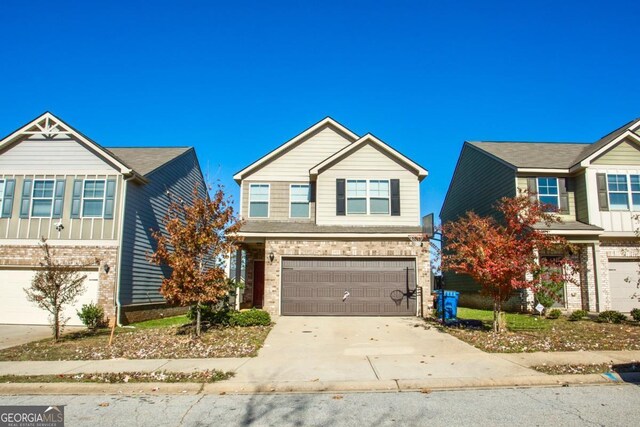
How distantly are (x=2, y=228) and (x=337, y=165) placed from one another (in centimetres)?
1340

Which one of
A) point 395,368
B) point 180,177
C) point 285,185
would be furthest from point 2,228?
point 395,368

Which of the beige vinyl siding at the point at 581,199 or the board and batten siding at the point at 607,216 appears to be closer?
the board and batten siding at the point at 607,216

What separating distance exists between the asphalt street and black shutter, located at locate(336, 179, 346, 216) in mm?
11716

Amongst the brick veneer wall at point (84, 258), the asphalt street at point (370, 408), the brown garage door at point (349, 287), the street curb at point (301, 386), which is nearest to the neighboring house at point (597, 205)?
the brown garage door at point (349, 287)

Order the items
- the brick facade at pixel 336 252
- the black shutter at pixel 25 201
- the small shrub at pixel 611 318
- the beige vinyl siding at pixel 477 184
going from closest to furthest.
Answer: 1. the small shrub at pixel 611 318
2. the brick facade at pixel 336 252
3. the black shutter at pixel 25 201
4. the beige vinyl siding at pixel 477 184

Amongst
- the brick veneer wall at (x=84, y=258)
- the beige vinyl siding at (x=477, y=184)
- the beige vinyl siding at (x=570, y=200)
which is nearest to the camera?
the brick veneer wall at (x=84, y=258)

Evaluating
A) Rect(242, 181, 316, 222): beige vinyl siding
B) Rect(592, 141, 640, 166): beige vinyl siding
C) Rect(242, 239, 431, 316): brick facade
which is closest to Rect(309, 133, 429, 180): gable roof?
Rect(242, 181, 316, 222): beige vinyl siding

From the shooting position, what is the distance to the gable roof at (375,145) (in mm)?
18438

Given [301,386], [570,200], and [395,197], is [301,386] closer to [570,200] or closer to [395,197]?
[395,197]

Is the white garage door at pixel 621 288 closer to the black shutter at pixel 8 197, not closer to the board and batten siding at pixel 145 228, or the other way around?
the board and batten siding at pixel 145 228

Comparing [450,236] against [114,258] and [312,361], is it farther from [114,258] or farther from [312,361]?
[114,258]

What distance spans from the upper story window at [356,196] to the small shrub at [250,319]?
6127 mm

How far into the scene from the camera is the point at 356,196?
60.8ft

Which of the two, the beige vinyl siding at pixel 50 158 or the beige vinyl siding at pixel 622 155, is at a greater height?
the beige vinyl siding at pixel 622 155
